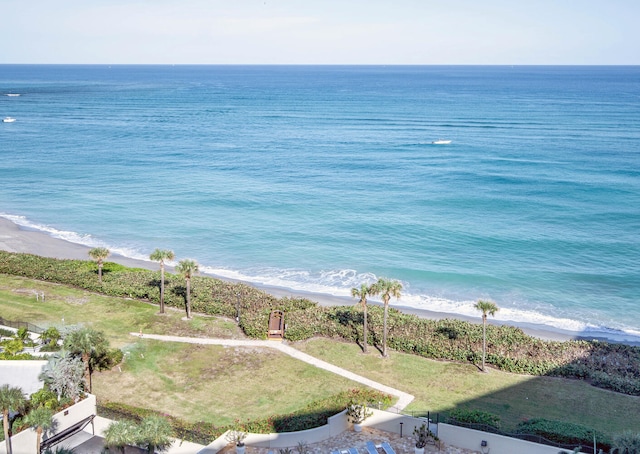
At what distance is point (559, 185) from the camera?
70.3 meters

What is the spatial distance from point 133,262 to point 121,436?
32.3 metres

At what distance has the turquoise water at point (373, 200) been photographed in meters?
48.6

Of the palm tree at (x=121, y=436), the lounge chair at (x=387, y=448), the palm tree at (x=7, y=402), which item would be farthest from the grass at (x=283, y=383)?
the palm tree at (x=7, y=402)

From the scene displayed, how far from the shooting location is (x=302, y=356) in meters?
34.0

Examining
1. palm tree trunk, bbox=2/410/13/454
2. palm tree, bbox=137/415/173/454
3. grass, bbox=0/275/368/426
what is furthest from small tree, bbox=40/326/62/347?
palm tree, bbox=137/415/173/454

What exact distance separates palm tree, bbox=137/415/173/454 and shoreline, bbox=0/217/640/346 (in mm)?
22298

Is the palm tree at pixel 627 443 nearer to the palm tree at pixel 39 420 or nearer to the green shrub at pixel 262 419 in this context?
the green shrub at pixel 262 419

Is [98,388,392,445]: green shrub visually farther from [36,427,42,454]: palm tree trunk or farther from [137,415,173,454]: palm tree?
[36,427,42,454]: palm tree trunk

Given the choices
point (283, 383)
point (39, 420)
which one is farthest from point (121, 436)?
point (283, 383)

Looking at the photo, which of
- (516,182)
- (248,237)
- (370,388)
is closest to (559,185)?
(516,182)

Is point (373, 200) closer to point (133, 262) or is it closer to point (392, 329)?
point (133, 262)

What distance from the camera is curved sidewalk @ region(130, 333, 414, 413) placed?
97.9 feet

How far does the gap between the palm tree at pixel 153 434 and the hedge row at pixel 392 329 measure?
13155mm

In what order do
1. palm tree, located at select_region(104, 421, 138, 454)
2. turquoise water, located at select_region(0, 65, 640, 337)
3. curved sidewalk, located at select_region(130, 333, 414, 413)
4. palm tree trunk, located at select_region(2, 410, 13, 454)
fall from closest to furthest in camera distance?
palm tree, located at select_region(104, 421, 138, 454) < palm tree trunk, located at select_region(2, 410, 13, 454) < curved sidewalk, located at select_region(130, 333, 414, 413) < turquoise water, located at select_region(0, 65, 640, 337)
